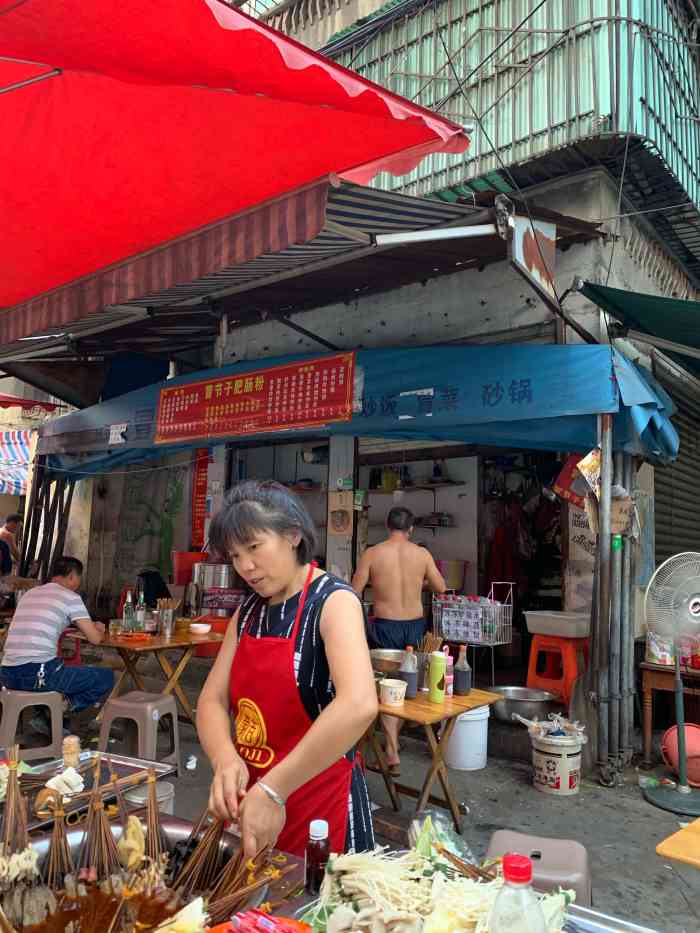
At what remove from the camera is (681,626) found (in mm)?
5172

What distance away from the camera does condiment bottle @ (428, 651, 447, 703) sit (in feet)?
14.5

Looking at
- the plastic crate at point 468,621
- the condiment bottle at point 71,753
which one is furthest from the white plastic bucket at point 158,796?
the plastic crate at point 468,621

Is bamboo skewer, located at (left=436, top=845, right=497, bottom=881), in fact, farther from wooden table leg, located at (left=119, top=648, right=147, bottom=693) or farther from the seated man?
wooden table leg, located at (left=119, top=648, right=147, bottom=693)

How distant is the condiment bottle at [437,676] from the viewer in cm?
441

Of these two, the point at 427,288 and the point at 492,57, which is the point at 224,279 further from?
the point at 492,57

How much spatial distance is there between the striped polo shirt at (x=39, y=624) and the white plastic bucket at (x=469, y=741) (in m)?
3.33

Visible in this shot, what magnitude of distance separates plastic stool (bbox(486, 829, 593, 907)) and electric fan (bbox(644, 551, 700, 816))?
303 cm

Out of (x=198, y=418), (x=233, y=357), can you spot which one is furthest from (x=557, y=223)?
(x=233, y=357)

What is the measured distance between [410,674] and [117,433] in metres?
6.31

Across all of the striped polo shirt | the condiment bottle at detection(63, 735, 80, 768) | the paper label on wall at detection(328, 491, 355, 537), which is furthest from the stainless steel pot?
the condiment bottle at detection(63, 735, 80, 768)

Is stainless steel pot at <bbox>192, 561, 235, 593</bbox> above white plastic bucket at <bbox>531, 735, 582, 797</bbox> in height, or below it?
above

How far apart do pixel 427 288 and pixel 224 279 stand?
2.65 metres

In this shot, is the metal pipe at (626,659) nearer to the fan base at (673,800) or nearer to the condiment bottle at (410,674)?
the fan base at (673,800)

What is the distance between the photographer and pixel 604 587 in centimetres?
554
